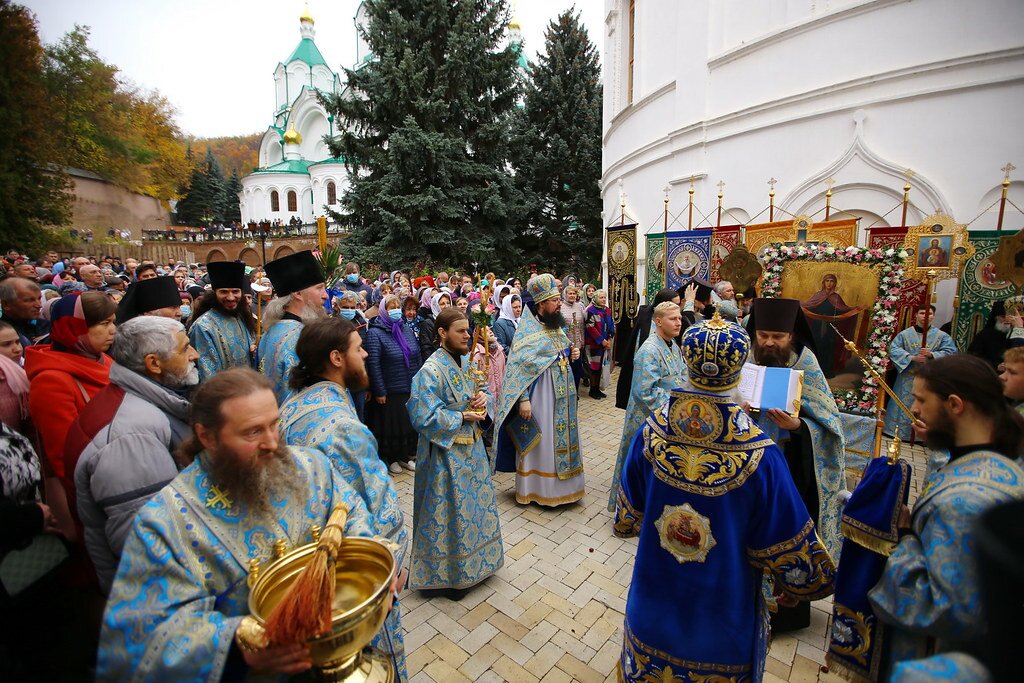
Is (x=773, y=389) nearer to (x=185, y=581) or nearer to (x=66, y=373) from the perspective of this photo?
(x=185, y=581)

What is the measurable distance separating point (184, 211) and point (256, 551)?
59.1m

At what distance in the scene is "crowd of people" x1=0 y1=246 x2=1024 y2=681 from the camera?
1.42m

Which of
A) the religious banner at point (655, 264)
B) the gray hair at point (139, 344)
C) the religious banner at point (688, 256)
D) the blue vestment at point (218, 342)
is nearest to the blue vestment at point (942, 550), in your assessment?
the gray hair at point (139, 344)

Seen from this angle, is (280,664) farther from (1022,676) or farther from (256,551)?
(1022,676)

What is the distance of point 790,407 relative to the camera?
2.96 meters

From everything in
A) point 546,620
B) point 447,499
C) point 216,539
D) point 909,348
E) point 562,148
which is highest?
point 562,148

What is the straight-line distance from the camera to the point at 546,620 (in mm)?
3510

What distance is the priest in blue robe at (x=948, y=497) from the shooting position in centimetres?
155

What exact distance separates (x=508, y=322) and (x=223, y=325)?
→ 477 centimetres

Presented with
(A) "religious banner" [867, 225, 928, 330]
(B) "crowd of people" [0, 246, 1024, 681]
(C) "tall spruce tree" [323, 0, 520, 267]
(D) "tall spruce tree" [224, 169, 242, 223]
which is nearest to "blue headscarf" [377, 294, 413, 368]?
(B) "crowd of people" [0, 246, 1024, 681]

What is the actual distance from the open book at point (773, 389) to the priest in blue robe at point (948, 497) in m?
1.02

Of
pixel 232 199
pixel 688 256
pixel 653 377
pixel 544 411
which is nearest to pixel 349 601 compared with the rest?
pixel 653 377

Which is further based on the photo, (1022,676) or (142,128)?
(142,128)

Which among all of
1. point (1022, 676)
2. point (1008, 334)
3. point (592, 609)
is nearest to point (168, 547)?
point (1022, 676)
